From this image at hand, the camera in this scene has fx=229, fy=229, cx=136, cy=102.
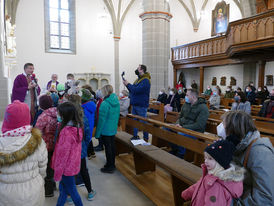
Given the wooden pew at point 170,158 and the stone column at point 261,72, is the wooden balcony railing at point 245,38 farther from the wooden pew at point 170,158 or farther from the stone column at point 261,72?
the wooden pew at point 170,158

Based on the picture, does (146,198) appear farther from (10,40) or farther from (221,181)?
(10,40)

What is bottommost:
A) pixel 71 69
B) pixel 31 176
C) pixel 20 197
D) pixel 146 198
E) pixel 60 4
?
pixel 146 198

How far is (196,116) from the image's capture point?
13.4 ft

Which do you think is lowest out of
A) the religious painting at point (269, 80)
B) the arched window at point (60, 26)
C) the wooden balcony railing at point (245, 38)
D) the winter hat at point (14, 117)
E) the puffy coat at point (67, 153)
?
the puffy coat at point (67, 153)

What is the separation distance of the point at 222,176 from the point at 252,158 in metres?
0.28

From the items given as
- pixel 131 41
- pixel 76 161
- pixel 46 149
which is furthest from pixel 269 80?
pixel 46 149

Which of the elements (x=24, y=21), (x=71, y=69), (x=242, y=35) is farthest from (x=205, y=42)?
(x=24, y=21)

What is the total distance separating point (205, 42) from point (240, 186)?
13547 mm

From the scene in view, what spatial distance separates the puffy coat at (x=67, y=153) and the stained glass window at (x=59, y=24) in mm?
13908

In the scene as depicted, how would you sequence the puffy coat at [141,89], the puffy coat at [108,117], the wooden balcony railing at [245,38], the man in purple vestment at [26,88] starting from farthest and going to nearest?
the wooden balcony railing at [245,38]
the puffy coat at [141,89]
the man in purple vestment at [26,88]
the puffy coat at [108,117]

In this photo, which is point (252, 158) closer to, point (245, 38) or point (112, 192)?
point (112, 192)

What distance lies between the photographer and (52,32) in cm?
1504

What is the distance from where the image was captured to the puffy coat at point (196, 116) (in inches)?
157

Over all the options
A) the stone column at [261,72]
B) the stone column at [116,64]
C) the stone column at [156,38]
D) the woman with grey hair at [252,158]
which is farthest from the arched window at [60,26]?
the woman with grey hair at [252,158]
